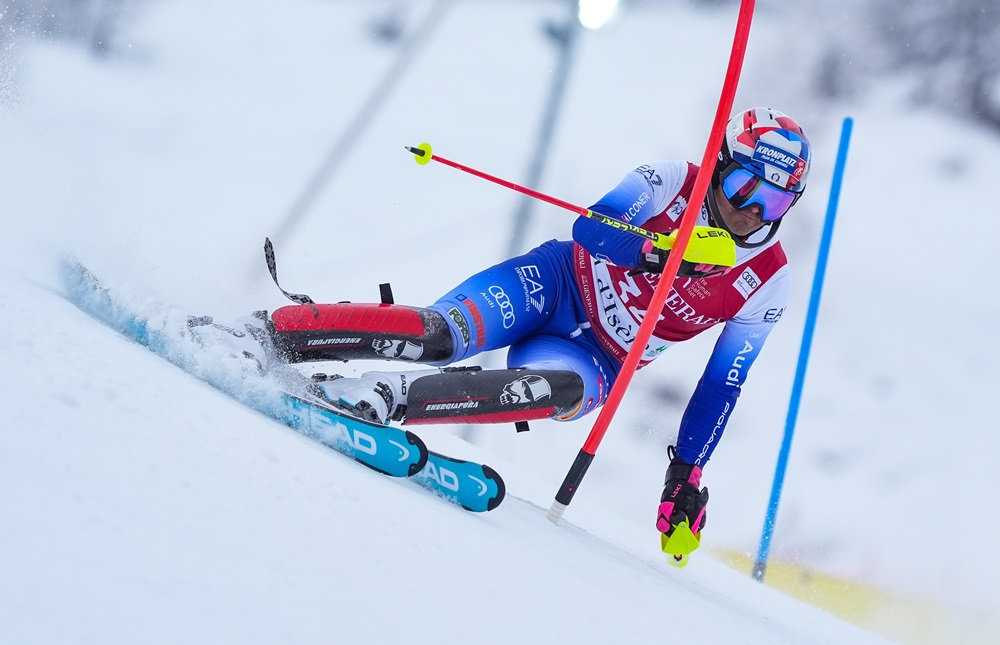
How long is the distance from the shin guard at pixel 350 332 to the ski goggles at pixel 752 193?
91cm

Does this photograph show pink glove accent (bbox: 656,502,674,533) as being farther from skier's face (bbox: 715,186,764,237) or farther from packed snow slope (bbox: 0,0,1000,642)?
skier's face (bbox: 715,186,764,237)

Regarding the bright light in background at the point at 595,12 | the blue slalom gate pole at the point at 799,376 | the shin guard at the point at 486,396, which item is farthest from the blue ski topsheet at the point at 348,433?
the bright light in background at the point at 595,12

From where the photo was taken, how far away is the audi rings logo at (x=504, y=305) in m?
2.55

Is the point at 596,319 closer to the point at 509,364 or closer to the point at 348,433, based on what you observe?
the point at 509,364

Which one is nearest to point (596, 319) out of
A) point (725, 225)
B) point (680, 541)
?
point (725, 225)

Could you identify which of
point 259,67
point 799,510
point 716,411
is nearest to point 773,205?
point 716,411

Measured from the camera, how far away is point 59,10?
5.55 metres

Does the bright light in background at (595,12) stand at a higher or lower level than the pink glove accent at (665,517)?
higher

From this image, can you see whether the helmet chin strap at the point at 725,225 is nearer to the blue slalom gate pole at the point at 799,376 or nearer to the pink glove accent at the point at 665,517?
the pink glove accent at the point at 665,517

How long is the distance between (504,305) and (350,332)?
1.62ft

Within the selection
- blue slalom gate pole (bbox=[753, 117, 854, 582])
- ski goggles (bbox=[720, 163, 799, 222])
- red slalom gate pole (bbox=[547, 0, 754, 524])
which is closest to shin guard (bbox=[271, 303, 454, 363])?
red slalom gate pole (bbox=[547, 0, 754, 524])

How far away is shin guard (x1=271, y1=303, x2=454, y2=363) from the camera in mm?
2238

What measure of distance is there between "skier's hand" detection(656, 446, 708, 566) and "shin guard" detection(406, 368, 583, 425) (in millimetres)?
459

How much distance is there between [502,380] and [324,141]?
4026 millimetres
